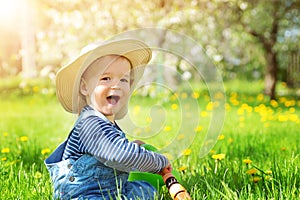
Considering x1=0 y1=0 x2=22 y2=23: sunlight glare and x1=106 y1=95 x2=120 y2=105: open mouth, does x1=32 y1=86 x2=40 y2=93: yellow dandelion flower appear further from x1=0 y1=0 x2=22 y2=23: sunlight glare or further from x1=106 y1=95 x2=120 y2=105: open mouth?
x1=106 y1=95 x2=120 y2=105: open mouth

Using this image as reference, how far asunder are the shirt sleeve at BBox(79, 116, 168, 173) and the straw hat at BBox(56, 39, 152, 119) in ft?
0.64

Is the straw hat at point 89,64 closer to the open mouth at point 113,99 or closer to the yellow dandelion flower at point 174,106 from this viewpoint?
the open mouth at point 113,99

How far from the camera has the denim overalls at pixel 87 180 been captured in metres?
1.98

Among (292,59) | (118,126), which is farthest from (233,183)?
(292,59)

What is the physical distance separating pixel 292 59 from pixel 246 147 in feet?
29.1

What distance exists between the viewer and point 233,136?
12.8ft

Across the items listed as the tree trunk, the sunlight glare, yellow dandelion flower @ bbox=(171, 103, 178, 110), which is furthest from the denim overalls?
the sunlight glare

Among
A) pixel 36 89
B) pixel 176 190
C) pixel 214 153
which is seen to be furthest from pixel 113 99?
pixel 36 89

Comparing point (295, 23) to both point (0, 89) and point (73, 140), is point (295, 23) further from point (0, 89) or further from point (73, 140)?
point (73, 140)

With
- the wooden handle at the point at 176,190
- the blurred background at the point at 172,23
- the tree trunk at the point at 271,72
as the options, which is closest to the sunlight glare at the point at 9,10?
the blurred background at the point at 172,23

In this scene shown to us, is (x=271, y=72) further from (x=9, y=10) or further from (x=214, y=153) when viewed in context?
(x=9, y=10)

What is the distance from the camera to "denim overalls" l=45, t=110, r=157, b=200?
1.98m

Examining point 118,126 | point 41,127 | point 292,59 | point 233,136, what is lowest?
point 118,126

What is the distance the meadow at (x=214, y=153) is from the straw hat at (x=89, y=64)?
0.41m
